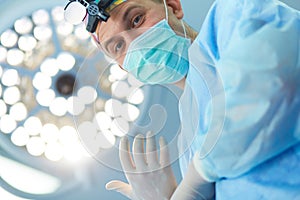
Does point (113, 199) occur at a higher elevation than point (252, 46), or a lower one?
lower

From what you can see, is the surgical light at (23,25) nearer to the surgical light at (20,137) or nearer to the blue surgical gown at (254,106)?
the surgical light at (20,137)

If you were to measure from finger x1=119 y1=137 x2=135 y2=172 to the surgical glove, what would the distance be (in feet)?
0.47

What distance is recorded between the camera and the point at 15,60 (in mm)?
1372

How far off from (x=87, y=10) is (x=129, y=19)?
132 millimetres

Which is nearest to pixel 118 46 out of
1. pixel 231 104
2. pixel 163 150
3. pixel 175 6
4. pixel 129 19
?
pixel 129 19

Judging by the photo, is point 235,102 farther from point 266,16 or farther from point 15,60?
point 15,60

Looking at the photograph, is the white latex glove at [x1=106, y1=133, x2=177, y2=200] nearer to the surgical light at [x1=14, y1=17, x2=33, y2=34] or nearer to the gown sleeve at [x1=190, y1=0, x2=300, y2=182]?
the gown sleeve at [x1=190, y1=0, x2=300, y2=182]

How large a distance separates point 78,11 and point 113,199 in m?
0.73

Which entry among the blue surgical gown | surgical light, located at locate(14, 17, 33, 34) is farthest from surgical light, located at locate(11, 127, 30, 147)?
the blue surgical gown

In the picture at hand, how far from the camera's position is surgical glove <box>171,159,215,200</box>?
106 cm

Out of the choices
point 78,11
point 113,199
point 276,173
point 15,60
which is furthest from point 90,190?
point 276,173

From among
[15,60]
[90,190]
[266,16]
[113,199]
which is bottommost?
[113,199]

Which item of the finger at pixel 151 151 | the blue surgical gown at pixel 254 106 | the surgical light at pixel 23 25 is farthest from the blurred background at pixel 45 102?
the blue surgical gown at pixel 254 106

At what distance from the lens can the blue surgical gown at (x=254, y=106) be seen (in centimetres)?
87
